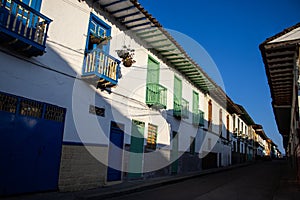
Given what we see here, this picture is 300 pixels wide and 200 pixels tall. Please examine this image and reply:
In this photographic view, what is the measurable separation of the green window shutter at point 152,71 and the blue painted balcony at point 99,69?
10.7ft

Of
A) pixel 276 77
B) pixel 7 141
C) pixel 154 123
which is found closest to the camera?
pixel 7 141

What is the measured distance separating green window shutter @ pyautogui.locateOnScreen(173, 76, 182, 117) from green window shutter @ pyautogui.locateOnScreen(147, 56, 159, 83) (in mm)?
2132

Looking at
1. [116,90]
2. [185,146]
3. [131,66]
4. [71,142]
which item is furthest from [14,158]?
[185,146]

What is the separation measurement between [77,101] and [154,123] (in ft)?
15.8

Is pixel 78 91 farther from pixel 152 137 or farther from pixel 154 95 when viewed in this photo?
pixel 152 137

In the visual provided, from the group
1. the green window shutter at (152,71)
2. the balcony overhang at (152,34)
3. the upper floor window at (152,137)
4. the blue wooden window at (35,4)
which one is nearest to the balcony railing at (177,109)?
the balcony overhang at (152,34)

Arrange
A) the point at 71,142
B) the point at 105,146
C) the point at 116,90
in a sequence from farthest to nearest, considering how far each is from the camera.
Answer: the point at 116,90, the point at 105,146, the point at 71,142

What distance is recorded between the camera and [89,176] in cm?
755

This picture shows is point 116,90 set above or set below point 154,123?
above

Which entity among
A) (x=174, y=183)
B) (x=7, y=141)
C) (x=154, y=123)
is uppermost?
(x=154, y=123)

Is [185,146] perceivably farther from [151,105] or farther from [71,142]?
[71,142]

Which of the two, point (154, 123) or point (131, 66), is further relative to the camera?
point (154, 123)

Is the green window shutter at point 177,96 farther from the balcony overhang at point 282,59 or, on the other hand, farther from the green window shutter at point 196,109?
the balcony overhang at point 282,59

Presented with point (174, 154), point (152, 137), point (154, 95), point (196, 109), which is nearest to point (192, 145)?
point (196, 109)
